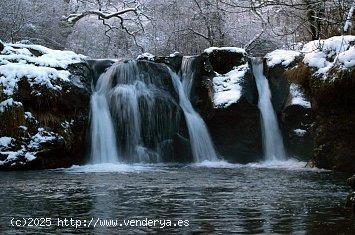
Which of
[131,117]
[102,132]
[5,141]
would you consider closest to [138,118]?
[131,117]

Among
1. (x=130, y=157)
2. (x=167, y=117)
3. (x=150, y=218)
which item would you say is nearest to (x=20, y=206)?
(x=150, y=218)

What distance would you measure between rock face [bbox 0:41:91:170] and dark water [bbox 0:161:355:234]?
218 centimetres

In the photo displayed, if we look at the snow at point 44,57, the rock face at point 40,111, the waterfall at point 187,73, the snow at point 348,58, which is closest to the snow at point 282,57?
the waterfall at point 187,73

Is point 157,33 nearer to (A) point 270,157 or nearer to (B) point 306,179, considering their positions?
(A) point 270,157

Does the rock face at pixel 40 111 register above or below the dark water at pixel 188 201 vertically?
above

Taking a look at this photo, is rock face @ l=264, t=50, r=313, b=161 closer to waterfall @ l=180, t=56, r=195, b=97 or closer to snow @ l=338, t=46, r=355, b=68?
snow @ l=338, t=46, r=355, b=68

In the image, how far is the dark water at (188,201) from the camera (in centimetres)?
503

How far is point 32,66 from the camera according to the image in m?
13.6

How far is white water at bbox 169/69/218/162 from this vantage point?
14609mm

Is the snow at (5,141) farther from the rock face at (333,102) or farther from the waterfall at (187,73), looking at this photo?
the rock face at (333,102)

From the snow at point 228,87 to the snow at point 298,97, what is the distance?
4.92ft

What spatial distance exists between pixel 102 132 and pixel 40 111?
1.79 metres

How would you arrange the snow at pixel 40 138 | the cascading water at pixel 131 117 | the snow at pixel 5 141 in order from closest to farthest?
the snow at pixel 5 141 → the snow at pixel 40 138 → the cascading water at pixel 131 117

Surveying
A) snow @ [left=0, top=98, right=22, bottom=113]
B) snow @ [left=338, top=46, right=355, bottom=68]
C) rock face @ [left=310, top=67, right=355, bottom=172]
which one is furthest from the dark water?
snow @ [left=0, top=98, right=22, bottom=113]
